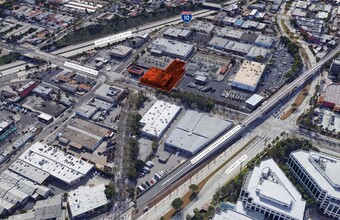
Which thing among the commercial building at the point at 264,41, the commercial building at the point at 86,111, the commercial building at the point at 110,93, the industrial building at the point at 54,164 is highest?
the commercial building at the point at 264,41

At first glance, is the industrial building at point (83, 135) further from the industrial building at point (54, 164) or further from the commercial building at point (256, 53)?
the commercial building at point (256, 53)

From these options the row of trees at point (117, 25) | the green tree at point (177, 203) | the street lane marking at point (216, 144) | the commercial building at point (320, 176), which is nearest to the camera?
the commercial building at point (320, 176)

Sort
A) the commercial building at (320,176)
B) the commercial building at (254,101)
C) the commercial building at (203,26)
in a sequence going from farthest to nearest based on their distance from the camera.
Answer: the commercial building at (203,26) < the commercial building at (254,101) < the commercial building at (320,176)

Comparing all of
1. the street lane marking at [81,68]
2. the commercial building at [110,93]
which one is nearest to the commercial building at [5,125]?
the commercial building at [110,93]

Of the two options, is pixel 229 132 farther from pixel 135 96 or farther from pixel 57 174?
pixel 57 174

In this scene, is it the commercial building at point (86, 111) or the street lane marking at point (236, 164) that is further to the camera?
the commercial building at point (86, 111)

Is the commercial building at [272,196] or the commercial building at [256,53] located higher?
the commercial building at [256,53]
